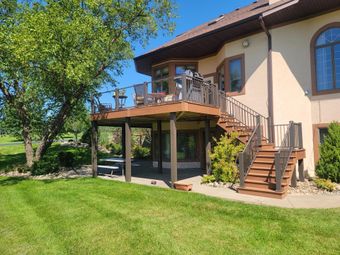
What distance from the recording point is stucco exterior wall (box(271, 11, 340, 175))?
34.8ft

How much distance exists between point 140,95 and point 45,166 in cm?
700

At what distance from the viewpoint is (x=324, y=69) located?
10539 mm

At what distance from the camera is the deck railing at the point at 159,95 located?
10.2 meters

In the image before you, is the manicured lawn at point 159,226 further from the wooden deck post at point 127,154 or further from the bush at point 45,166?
the bush at point 45,166

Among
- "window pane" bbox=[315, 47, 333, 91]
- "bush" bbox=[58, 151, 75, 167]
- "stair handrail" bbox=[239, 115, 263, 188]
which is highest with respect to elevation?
"window pane" bbox=[315, 47, 333, 91]

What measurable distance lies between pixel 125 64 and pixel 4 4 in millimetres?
7057

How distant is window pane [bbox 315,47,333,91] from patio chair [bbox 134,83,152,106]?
21.9 ft

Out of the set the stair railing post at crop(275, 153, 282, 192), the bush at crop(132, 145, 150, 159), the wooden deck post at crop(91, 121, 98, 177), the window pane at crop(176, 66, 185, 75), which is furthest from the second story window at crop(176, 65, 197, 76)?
the bush at crop(132, 145, 150, 159)

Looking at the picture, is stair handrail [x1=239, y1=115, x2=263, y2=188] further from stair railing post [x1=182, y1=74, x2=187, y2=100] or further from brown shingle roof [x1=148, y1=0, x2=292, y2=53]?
brown shingle roof [x1=148, y1=0, x2=292, y2=53]

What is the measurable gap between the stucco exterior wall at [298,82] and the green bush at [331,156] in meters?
1.04

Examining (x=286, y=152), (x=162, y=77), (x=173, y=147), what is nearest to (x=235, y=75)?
(x=162, y=77)

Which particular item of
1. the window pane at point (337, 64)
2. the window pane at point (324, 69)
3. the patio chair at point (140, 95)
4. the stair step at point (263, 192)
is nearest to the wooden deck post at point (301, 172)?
the stair step at point (263, 192)

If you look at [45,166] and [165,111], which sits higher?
[165,111]

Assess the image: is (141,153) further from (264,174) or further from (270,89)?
(264,174)
